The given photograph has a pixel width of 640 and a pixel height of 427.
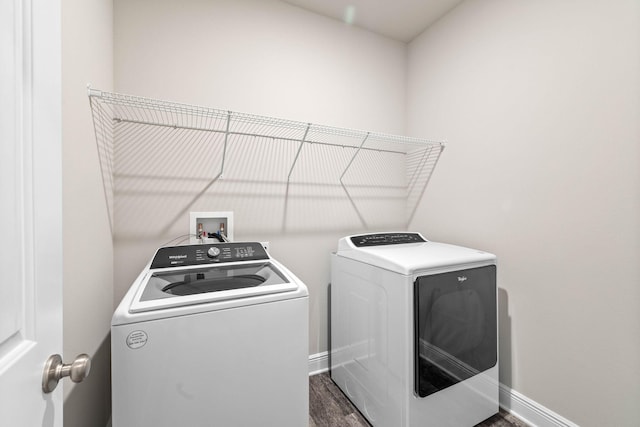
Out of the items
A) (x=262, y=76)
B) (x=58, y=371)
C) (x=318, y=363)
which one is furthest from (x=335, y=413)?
(x=262, y=76)

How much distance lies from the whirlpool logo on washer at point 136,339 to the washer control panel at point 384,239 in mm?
1250

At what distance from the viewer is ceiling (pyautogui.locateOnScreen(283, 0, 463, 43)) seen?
6.48ft

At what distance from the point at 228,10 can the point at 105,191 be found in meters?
1.42

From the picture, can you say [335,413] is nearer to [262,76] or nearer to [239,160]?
[239,160]

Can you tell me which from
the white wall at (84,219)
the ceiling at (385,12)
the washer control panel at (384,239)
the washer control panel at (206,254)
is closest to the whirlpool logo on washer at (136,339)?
the white wall at (84,219)

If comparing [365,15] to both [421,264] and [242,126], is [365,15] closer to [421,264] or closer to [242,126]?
[242,126]

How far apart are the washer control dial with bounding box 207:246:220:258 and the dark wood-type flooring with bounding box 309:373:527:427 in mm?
1171

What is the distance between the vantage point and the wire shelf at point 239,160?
1519mm

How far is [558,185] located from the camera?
4.79 ft

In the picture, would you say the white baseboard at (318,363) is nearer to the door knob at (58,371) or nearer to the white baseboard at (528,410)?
the white baseboard at (528,410)

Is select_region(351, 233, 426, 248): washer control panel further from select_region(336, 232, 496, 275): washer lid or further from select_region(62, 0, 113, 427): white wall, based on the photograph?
select_region(62, 0, 113, 427): white wall

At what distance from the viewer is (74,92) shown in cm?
102

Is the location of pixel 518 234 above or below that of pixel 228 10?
below

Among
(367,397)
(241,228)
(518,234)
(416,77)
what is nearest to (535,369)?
(518,234)
